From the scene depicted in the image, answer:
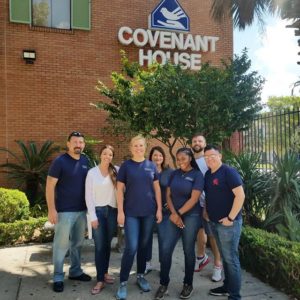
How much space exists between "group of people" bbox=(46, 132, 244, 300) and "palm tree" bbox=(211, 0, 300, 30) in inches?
199

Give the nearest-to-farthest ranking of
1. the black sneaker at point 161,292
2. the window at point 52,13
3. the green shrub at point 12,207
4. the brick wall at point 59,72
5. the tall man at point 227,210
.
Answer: the tall man at point 227,210
the black sneaker at point 161,292
the green shrub at point 12,207
the brick wall at point 59,72
the window at point 52,13

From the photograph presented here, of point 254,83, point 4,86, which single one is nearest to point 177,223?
point 254,83

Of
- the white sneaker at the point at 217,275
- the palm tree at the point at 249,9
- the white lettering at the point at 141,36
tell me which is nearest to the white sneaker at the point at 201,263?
the white sneaker at the point at 217,275

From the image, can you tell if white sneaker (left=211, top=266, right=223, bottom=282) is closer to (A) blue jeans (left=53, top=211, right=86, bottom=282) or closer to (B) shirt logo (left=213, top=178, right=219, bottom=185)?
(B) shirt logo (left=213, top=178, right=219, bottom=185)

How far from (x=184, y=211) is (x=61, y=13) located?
29.6 ft

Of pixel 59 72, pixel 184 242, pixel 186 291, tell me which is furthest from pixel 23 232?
pixel 59 72

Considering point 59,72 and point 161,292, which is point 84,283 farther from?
point 59,72

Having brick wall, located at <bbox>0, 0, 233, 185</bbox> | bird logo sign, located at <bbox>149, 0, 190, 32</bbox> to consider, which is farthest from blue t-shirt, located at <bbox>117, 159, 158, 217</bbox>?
bird logo sign, located at <bbox>149, 0, 190, 32</bbox>

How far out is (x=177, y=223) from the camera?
4336 mm

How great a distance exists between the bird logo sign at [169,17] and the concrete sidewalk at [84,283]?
7.88 m

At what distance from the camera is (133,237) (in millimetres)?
4348

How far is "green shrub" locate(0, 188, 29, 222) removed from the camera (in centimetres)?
763

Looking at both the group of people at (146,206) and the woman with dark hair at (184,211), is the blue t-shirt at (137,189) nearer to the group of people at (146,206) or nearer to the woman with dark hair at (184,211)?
the group of people at (146,206)

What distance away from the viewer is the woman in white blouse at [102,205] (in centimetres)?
455
